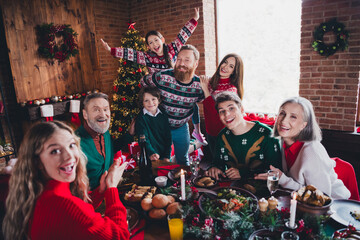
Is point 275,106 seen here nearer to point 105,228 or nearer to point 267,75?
point 267,75

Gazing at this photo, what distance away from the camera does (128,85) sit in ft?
14.9

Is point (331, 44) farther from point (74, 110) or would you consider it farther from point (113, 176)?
point (74, 110)

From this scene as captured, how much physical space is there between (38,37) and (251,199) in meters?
4.43

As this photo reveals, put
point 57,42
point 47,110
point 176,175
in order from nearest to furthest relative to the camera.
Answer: point 176,175
point 47,110
point 57,42

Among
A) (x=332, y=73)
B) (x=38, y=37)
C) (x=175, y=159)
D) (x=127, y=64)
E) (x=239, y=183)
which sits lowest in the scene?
(x=175, y=159)

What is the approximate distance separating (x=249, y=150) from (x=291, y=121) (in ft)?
1.32

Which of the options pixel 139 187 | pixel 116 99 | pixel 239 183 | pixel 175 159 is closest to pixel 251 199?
pixel 239 183

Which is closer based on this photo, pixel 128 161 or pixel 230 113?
pixel 230 113

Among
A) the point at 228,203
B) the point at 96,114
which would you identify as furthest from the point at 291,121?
the point at 96,114

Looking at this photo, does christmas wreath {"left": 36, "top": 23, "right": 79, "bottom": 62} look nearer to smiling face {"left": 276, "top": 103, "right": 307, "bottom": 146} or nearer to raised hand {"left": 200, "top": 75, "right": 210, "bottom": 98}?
raised hand {"left": 200, "top": 75, "right": 210, "bottom": 98}

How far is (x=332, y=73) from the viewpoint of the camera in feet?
11.0

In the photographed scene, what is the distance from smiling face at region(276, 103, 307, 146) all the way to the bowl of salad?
0.64 metres

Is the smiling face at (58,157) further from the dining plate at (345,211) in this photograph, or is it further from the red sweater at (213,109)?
the red sweater at (213,109)

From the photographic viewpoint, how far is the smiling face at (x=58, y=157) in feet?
3.55
